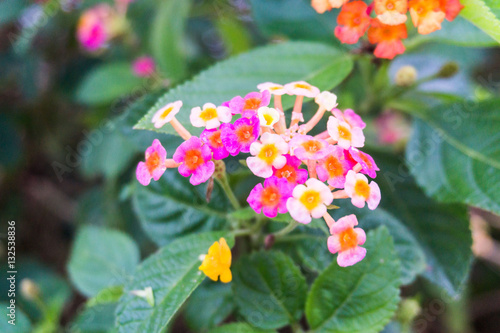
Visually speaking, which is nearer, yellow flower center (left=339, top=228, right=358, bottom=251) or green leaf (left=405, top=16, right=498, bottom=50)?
yellow flower center (left=339, top=228, right=358, bottom=251)

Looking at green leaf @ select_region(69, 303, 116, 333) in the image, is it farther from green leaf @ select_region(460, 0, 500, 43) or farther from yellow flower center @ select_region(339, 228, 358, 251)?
green leaf @ select_region(460, 0, 500, 43)

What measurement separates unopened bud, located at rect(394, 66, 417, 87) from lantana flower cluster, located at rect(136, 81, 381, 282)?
37cm

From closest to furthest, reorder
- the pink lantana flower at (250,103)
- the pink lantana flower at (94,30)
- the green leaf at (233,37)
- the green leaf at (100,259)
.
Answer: the pink lantana flower at (250,103), the green leaf at (100,259), the green leaf at (233,37), the pink lantana flower at (94,30)

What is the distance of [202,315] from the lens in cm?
105

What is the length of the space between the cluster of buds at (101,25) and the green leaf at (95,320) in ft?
3.03

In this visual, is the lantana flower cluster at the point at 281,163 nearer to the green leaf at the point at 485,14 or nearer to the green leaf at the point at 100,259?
the green leaf at the point at 485,14

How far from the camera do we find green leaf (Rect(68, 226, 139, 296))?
3.38 feet

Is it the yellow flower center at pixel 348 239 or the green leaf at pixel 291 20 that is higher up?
the green leaf at pixel 291 20

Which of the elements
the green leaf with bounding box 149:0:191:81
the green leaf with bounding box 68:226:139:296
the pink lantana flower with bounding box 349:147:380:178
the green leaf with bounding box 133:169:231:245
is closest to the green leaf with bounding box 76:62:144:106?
the green leaf with bounding box 149:0:191:81

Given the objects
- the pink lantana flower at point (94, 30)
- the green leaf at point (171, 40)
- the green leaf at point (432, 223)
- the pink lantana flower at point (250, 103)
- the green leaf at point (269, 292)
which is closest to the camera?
the pink lantana flower at point (250, 103)

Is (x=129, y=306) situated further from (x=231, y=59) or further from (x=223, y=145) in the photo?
(x=231, y=59)

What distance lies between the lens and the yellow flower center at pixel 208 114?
652 millimetres

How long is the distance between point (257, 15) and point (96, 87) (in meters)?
0.65

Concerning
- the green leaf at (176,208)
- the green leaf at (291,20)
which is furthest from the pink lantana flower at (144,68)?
the green leaf at (176,208)
